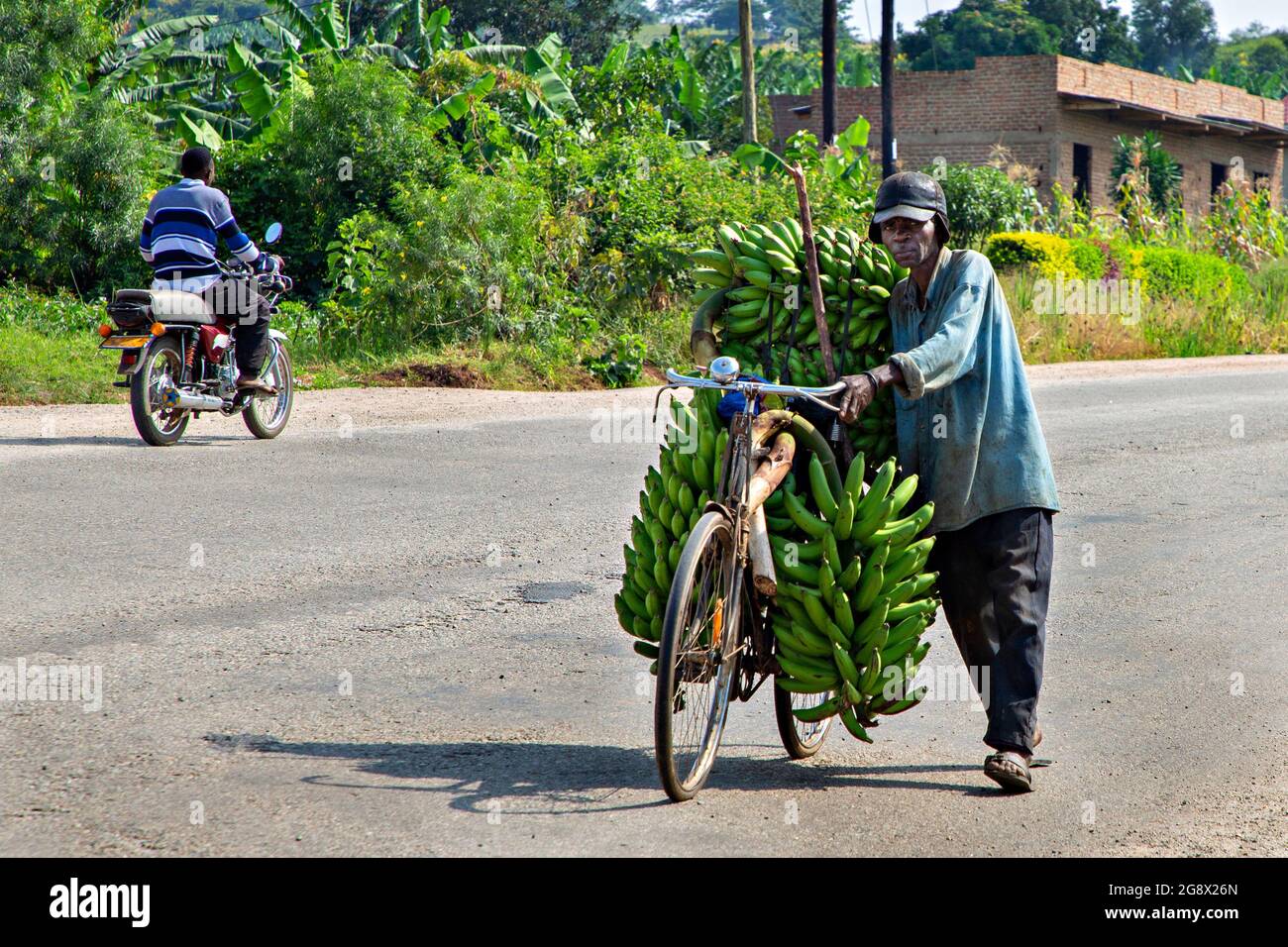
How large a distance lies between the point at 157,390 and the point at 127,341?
1.40 ft

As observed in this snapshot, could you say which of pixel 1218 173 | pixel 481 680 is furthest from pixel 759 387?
pixel 1218 173

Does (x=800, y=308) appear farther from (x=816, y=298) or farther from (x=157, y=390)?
(x=157, y=390)

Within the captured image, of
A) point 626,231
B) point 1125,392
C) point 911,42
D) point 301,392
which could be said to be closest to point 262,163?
point 626,231

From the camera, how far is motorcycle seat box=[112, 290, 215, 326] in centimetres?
1086

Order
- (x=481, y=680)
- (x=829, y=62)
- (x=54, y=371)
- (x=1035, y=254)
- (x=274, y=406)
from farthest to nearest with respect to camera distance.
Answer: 1. (x=829, y=62)
2. (x=1035, y=254)
3. (x=54, y=371)
4. (x=274, y=406)
5. (x=481, y=680)

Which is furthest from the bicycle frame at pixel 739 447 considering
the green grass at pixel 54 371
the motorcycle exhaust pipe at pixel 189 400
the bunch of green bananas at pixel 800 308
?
the green grass at pixel 54 371

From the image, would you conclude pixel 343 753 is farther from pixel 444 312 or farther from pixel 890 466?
pixel 444 312

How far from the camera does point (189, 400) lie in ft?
36.7

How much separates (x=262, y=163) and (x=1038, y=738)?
65.5 ft

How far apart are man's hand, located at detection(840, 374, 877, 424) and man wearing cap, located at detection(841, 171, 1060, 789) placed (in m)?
0.31

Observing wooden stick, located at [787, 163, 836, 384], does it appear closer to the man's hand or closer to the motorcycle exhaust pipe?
the man's hand

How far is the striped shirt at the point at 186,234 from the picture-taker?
11.3 m

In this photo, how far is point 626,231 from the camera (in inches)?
792

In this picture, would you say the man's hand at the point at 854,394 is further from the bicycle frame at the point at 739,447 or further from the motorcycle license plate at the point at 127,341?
the motorcycle license plate at the point at 127,341
